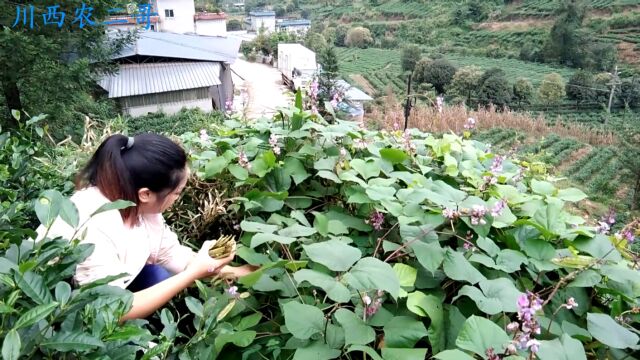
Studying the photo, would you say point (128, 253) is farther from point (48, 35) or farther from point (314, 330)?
point (48, 35)

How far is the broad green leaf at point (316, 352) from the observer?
70 centimetres

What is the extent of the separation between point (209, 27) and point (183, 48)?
9326 millimetres

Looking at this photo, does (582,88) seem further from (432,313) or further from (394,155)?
(432,313)

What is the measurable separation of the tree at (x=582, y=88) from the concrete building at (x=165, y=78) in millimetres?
19518

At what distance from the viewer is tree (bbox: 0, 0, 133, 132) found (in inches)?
245

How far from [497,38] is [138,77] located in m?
34.6

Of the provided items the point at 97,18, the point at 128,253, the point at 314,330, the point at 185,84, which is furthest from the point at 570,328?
the point at 185,84

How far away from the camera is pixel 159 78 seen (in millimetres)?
13211

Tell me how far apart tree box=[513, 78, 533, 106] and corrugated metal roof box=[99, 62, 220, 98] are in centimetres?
1619

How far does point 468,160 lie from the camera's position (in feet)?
4.22

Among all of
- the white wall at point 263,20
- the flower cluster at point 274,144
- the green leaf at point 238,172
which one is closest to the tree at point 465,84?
the flower cluster at point 274,144

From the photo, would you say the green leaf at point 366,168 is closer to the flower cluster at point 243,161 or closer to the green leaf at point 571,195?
the flower cluster at point 243,161

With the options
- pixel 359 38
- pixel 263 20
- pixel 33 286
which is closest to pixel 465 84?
pixel 359 38

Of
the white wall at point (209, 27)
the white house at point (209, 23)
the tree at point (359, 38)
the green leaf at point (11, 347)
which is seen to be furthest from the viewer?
the tree at point (359, 38)
